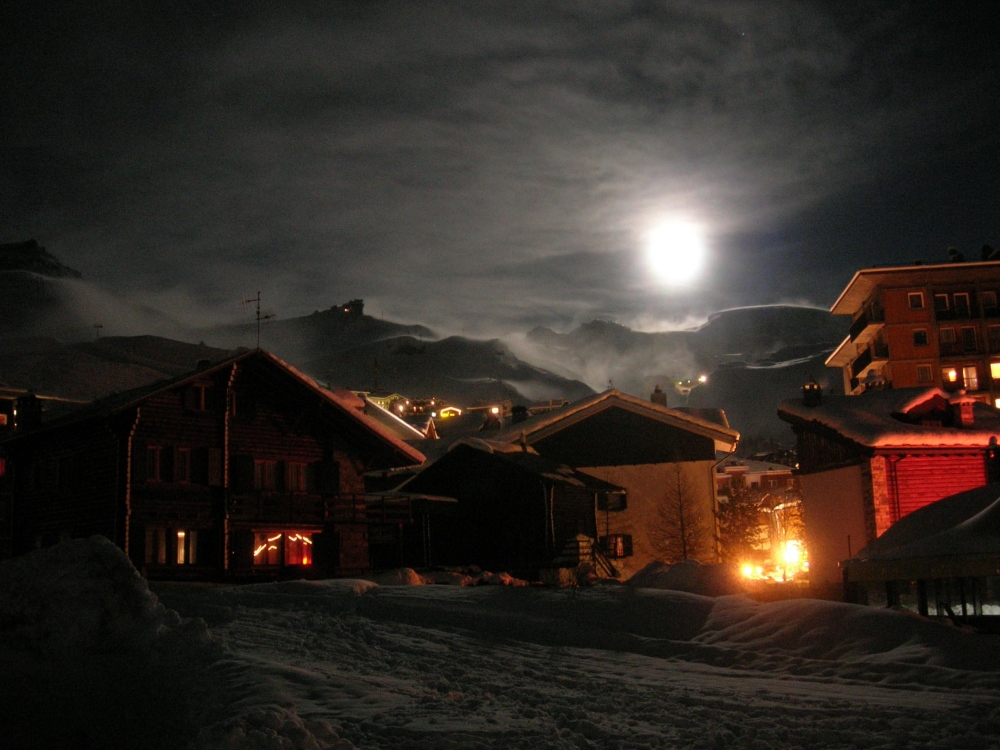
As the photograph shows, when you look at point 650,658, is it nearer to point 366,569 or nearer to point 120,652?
point 120,652

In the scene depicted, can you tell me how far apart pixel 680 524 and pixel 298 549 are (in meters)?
18.9

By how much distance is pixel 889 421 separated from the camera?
3581cm

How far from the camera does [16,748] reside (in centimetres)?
812

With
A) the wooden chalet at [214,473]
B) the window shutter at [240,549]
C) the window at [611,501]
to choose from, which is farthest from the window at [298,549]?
the window at [611,501]

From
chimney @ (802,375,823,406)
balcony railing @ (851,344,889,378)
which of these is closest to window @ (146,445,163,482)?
chimney @ (802,375,823,406)

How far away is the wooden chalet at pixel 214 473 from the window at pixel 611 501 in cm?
1232

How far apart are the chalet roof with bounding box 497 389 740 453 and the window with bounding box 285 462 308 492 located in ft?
44.7

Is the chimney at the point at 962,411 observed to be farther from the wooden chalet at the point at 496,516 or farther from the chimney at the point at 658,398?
the chimney at the point at 658,398

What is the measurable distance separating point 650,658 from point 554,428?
106ft

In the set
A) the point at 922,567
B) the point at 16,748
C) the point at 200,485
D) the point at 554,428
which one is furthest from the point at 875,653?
the point at 554,428

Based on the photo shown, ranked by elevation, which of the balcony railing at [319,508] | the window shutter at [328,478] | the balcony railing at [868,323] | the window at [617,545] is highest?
the balcony railing at [868,323]

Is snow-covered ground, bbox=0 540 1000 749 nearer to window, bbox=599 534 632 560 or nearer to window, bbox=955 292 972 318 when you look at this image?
window, bbox=599 534 632 560

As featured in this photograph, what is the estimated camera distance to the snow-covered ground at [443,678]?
30.1 ft

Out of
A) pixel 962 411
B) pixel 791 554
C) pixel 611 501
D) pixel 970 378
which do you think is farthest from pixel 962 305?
pixel 962 411
